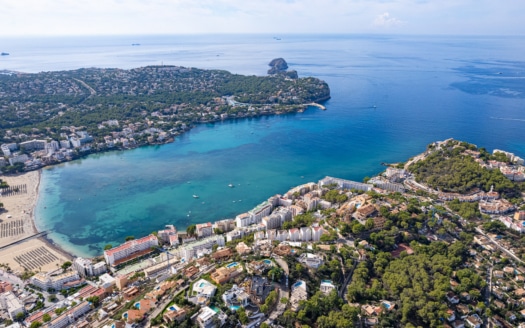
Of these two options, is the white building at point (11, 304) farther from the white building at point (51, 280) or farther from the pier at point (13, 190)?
the pier at point (13, 190)

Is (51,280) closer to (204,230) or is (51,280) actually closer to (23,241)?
(23,241)

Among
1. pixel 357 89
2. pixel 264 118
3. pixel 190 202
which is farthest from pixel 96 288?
pixel 357 89

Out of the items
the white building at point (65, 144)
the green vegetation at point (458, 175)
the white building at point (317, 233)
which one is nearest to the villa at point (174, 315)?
the white building at point (317, 233)

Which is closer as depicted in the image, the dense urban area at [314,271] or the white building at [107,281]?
the dense urban area at [314,271]

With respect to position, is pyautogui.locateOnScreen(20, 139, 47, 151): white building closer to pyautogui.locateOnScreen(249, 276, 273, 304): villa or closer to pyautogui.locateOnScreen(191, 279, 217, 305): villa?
pyautogui.locateOnScreen(191, 279, 217, 305): villa

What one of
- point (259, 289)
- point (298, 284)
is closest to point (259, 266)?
point (259, 289)

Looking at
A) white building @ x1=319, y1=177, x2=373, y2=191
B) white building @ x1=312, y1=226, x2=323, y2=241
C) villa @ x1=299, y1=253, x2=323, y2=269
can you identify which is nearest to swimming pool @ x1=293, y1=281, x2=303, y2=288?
villa @ x1=299, y1=253, x2=323, y2=269
